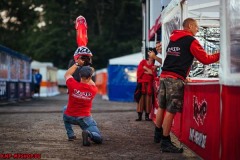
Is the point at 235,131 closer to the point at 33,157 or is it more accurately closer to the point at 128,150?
the point at 128,150

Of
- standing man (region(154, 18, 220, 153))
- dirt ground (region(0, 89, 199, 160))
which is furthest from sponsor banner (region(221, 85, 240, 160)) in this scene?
standing man (region(154, 18, 220, 153))

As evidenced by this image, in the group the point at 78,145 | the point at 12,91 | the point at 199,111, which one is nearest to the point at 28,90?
the point at 12,91

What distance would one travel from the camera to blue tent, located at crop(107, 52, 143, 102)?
1025 inches

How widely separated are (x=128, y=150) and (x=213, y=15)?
3586 mm

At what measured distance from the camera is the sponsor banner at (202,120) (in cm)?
524

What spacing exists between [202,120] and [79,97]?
2298mm

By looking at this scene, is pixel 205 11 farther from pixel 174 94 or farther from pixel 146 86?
pixel 146 86

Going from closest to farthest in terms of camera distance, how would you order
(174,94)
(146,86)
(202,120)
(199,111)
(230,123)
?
(230,123)
(202,120)
(199,111)
(174,94)
(146,86)

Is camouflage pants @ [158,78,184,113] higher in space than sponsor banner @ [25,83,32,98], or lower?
higher

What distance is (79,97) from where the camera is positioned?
7.43 metres

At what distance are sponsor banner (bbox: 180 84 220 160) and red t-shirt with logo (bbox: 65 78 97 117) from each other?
1554 mm

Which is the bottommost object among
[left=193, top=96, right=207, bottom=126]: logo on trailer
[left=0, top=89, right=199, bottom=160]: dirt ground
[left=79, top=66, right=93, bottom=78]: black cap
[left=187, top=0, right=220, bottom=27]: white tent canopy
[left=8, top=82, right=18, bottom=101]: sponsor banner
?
[left=0, top=89, right=199, bottom=160]: dirt ground

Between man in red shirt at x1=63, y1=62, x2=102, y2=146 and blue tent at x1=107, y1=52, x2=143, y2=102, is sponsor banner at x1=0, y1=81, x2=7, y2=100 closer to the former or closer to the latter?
blue tent at x1=107, y1=52, x2=143, y2=102

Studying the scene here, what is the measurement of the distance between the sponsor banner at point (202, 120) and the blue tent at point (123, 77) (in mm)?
18720
